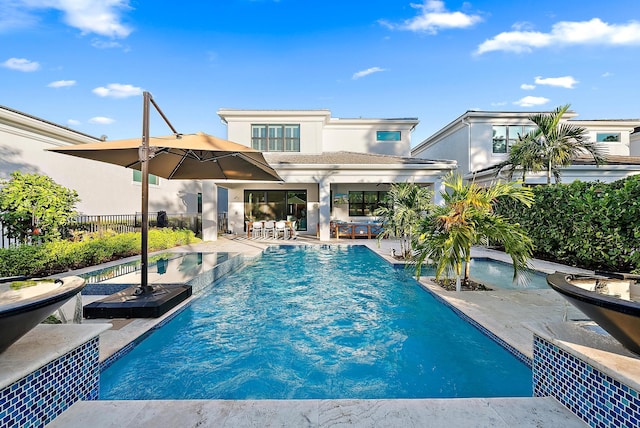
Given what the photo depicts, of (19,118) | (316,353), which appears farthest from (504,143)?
(19,118)

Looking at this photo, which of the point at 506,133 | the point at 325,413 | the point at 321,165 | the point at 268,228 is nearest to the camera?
the point at 325,413

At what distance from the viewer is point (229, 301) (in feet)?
19.5

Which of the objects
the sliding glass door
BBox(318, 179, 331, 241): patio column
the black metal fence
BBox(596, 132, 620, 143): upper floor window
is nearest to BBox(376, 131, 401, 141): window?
the sliding glass door

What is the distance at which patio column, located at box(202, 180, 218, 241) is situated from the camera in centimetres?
1486

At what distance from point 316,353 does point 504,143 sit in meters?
17.5

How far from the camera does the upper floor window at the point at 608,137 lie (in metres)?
18.6

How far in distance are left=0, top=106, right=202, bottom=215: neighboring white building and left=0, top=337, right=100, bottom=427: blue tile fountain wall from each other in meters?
10.7

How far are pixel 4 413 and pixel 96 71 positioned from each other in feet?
56.1

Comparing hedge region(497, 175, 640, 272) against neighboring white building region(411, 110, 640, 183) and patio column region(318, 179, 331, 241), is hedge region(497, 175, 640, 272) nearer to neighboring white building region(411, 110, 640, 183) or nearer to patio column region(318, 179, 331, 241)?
neighboring white building region(411, 110, 640, 183)

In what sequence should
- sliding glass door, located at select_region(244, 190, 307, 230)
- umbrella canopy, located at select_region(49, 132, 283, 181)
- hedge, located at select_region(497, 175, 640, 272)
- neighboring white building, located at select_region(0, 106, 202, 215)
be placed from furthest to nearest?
sliding glass door, located at select_region(244, 190, 307, 230) < neighboring white building, located at select_region(0, 106, 202, 215) < hedge, located at select_region(497, 175, 640, 272) < umbrella canopy, located at select_region(49, 132, 283, 181)

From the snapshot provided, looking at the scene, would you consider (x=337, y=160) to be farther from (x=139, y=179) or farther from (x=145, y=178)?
(x=145, y=178)

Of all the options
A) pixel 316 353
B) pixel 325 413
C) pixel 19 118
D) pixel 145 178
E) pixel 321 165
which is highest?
pixel 19 118

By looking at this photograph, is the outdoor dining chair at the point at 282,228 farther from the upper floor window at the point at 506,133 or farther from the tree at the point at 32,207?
the upper floor window at the point at 506,133

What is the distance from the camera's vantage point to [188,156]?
6.24 m
